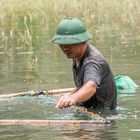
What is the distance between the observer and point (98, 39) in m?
15.1

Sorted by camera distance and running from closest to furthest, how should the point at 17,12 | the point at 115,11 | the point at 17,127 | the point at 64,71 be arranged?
the point at 17,127
the point at 64,71
the point at 115,11
the point at 17,12

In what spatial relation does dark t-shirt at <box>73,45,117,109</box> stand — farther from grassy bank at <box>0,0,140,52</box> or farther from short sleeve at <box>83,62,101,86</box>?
grassy bank at <box>0,0,140,52</box>

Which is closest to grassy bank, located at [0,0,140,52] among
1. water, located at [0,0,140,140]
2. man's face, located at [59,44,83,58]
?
water, located at [0,0,140,140]

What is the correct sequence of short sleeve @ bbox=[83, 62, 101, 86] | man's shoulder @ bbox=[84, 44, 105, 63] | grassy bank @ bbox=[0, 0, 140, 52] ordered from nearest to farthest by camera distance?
short sleeve @ bbox=[83, 62, 101, 86], man's shoulder @ bbox=[84, 44, 105, 63], grassy bank @ bbox=[0, 0, 140, 52]

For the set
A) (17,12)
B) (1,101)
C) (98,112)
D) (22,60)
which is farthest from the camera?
(17,12)

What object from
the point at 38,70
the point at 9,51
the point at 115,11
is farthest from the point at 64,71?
the point at 115,11

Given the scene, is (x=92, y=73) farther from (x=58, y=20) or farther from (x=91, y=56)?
(x=58, y=20)

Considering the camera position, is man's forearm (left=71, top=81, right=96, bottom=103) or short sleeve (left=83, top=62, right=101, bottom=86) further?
short sleeve (left=83, top=62, right=101, bottom=86)

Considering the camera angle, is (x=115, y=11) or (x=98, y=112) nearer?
(x=98, y=112)

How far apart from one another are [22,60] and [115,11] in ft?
22.5

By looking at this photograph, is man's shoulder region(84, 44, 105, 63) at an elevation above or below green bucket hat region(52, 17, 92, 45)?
below

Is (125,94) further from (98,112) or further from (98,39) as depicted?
(98,39)

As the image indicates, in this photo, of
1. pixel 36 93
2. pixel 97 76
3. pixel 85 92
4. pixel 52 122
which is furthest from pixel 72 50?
pixel 36 93

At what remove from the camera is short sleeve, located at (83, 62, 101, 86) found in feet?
23.0
